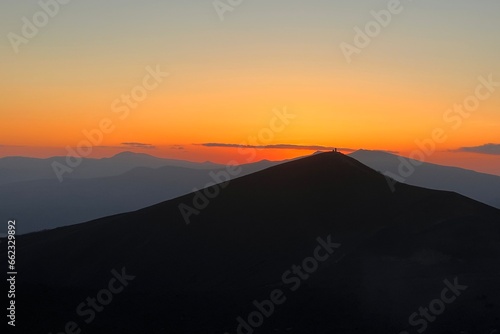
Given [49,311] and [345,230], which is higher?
[49,311]

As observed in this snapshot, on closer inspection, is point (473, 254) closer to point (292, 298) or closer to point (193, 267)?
point (292, 298)

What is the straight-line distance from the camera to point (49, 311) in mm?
26016

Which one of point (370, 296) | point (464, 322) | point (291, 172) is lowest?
point (464, 322)

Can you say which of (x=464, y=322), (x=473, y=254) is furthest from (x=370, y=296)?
(x=473, y=254)

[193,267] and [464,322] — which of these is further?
[193,267]

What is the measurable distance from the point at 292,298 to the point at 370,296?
337 centimetres

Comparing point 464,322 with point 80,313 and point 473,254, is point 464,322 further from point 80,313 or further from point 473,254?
point 80,313

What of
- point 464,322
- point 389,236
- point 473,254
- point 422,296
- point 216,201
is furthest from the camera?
point 216,201

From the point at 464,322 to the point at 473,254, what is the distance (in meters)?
8.08

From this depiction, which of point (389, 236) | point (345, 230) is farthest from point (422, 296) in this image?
point (345, 230)

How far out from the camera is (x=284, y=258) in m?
37.1

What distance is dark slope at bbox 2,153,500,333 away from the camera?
2678cm

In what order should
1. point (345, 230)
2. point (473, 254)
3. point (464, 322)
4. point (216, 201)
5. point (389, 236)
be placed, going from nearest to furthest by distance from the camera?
point (464, 322), point (473, 254), point (389, 236), point (345, 230), point (216, 201)

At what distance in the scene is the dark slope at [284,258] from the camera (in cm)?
2678
